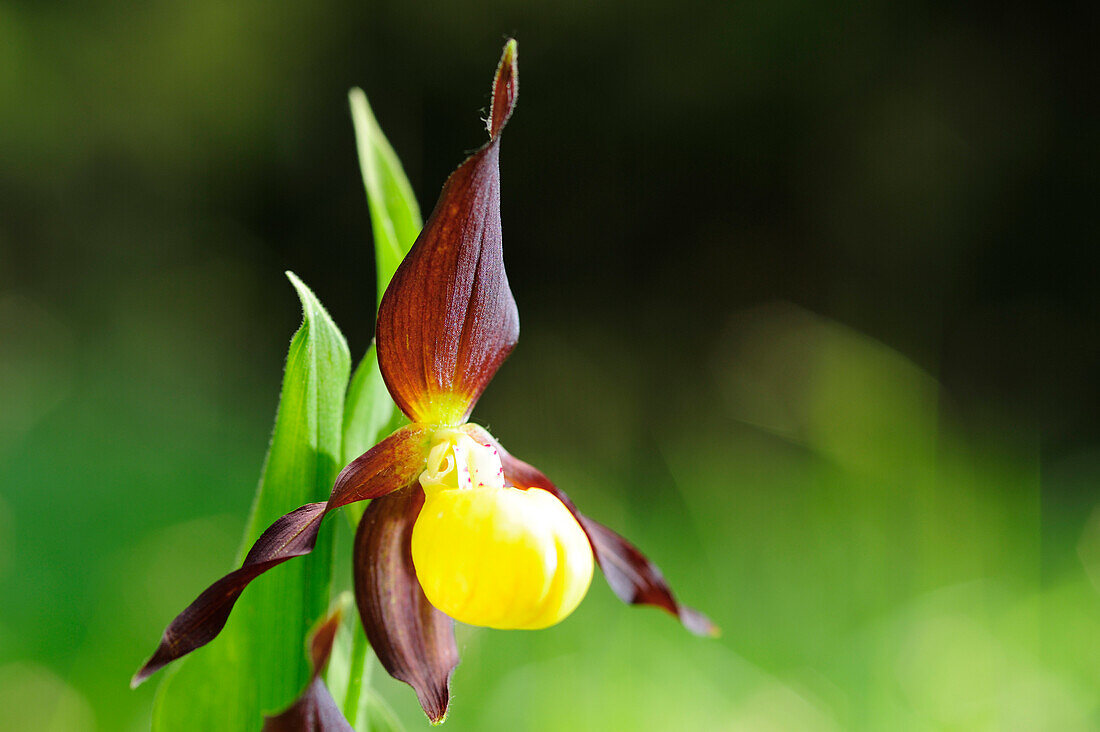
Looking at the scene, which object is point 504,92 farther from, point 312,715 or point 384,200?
point 312,715

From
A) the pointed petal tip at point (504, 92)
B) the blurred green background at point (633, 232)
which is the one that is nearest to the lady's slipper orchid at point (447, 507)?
the pointed petal tip at point (504, 92)

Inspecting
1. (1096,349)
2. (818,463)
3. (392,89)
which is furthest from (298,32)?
(1096,349)

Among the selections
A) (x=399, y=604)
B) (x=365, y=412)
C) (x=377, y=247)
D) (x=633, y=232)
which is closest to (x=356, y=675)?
(x=399, y=604)

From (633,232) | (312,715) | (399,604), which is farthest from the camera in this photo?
(633,232)

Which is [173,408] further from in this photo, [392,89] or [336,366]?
[336,366]

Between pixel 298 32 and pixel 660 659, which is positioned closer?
pixel 660 659

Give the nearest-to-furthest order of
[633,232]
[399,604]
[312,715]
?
[312,715] → [399,604] → [633,232]
